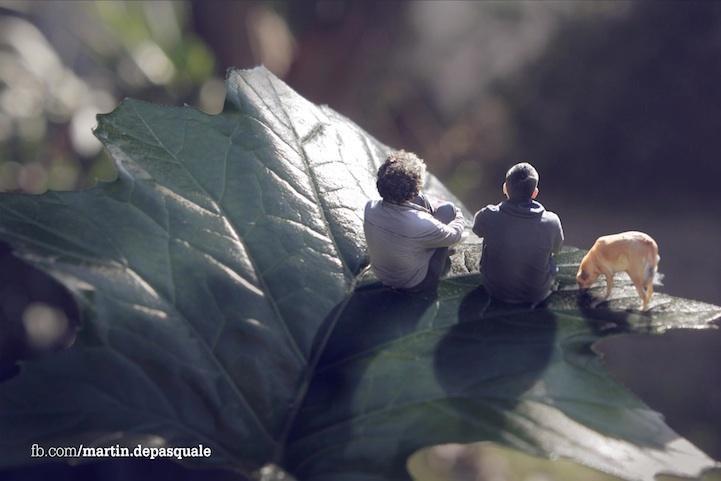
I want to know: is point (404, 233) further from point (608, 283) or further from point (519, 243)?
point (608, 283)

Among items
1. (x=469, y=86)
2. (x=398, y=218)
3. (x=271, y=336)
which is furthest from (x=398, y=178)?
(x=469, y=86)

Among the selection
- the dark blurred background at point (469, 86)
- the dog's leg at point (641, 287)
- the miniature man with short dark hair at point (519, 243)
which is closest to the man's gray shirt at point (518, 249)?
the miniature man with short dark hair at point (519, 243)

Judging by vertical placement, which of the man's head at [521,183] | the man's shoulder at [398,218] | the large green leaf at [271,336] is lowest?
the large green leaf at [271,336]

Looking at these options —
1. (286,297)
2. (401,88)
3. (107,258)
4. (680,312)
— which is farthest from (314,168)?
(401,88)

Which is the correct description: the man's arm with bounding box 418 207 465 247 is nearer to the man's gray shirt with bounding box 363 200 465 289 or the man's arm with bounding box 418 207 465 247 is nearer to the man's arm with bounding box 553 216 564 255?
the man's gray shirt with bounding box 363 200 465 289

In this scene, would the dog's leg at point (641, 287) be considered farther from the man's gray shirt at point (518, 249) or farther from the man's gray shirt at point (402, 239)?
the man's gray shirt at point (402, 239)

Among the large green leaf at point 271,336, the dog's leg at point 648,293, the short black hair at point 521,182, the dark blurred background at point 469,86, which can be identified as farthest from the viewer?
the dark blurred background at point 469,86
